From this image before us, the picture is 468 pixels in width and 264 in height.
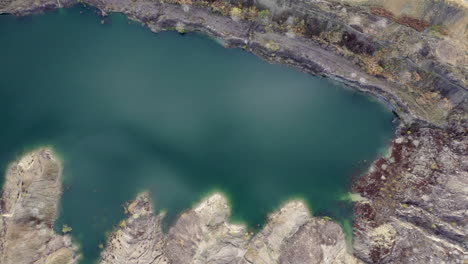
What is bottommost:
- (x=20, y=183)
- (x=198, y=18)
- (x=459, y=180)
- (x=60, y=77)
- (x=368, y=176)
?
(x=20, y=183)

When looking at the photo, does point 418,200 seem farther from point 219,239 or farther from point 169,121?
point 169,121

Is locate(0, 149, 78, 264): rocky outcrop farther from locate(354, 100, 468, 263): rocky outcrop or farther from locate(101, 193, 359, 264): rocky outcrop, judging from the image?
locate(354, 100, 468, 263): rocky outcrop

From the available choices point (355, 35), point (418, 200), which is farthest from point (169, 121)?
point (418, 200)

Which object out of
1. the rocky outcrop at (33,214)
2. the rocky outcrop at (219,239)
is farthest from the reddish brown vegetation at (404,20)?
the rocky outcrop at (33,214)

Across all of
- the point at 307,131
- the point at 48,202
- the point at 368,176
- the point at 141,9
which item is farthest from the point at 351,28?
the point at 48,202

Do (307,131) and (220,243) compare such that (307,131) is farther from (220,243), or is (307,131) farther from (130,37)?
(130,37)

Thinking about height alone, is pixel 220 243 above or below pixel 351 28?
below

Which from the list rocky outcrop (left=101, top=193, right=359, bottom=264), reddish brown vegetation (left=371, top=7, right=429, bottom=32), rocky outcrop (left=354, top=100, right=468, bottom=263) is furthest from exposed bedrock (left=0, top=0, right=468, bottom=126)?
rocky outcrop (left=101, top=193, right=359, bottom=264)
